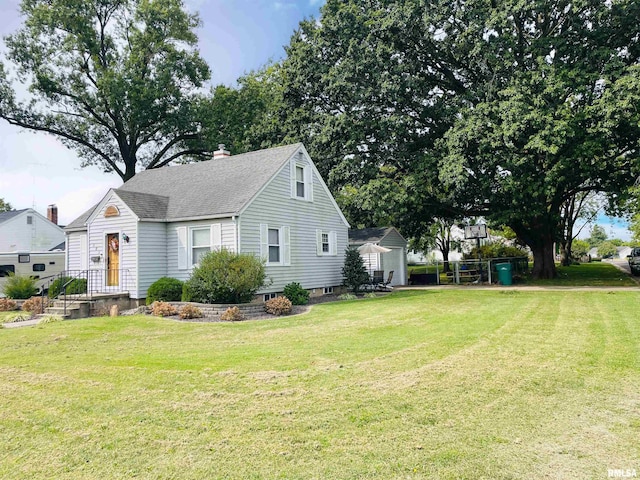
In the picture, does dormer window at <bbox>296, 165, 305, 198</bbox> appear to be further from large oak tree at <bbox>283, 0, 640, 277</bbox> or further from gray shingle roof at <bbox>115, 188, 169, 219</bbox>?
gray shingle roof at <bbox>115, 188, 169, 219</bbox>

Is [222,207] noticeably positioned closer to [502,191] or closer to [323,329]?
[323,329]

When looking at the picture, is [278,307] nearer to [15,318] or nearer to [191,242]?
[191,242]

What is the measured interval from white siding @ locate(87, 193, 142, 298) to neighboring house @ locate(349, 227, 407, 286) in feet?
39.8

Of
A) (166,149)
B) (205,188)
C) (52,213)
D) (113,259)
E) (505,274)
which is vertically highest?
(166,149)

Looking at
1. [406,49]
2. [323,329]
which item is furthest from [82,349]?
[406,49]

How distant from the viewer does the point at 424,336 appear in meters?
8.84

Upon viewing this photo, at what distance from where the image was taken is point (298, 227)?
1820 cm

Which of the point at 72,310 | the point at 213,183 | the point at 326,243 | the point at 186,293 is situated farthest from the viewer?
Result: the point at 326,243

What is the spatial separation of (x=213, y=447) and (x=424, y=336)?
19.0 ft

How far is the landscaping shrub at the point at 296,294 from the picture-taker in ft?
53.4

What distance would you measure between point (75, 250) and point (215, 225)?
23.4 ft

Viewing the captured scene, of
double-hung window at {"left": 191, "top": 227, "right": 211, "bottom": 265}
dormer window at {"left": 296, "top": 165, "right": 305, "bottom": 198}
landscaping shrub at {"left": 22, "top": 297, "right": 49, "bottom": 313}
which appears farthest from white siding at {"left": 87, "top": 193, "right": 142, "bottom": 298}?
dormer window at {"left": 296, "top": 165, "right": 305, "bottom": 198}

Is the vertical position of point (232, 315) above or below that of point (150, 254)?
below

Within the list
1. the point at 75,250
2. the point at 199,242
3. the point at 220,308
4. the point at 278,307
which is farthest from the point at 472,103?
the point at 75,250
